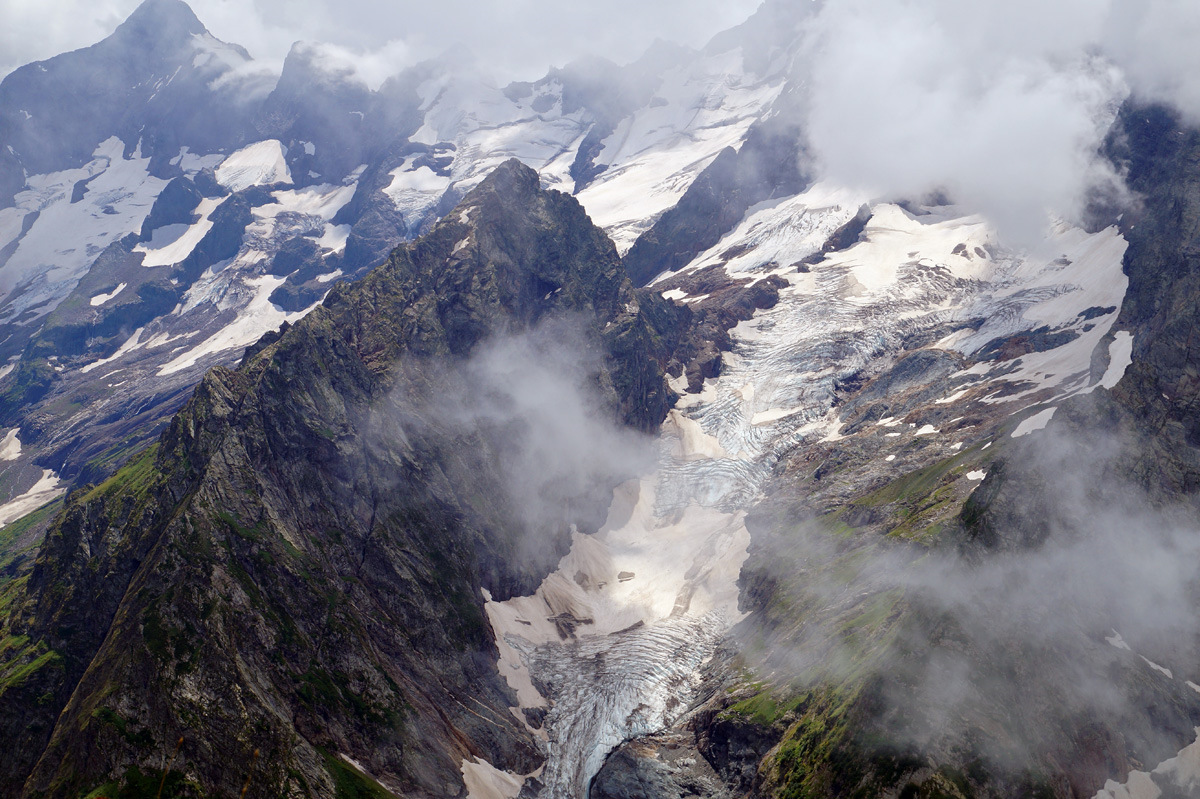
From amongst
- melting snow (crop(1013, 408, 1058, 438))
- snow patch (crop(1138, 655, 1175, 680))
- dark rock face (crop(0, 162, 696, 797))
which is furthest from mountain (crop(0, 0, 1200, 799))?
melting snow (crop(1013, 408, 1058, 438))

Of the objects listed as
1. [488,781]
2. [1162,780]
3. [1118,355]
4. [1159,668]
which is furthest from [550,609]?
[1118,355]

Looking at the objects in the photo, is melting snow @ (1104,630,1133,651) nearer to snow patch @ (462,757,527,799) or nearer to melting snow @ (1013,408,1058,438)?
melting snow @ (1013,408,1058,438)

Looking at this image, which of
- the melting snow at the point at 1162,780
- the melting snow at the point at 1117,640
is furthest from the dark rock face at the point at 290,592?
the melting snow at the point at 1117,640

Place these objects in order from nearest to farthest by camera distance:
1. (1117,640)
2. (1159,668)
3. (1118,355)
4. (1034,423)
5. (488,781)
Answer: (1159,668)
(1117,640)
(488,781)
(1034,423)
(1118,355)

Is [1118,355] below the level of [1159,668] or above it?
above

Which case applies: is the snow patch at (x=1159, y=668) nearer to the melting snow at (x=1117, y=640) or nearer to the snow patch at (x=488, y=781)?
the melting snow at (x=1117, y=640)

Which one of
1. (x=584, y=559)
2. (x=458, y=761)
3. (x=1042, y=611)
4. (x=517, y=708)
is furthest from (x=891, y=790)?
(x=584, y=559)

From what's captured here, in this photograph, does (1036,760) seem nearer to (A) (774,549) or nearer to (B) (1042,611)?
(B) (1042,611)

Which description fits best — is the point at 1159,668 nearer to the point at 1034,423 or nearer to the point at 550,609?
the point at 1034,423

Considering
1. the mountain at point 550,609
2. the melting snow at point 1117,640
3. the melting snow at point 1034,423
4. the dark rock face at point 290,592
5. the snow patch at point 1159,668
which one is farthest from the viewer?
the melting snow at point 1034,423
